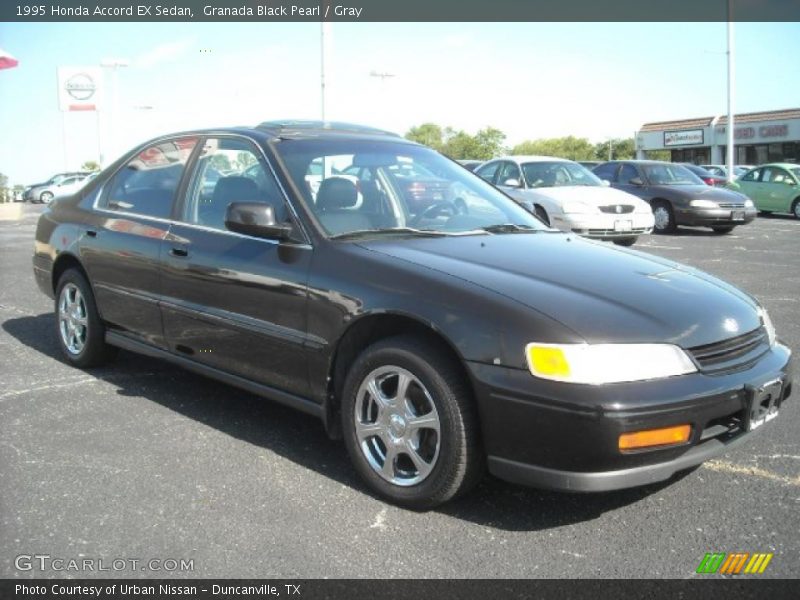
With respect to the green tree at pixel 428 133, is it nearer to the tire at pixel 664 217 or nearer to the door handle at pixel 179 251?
the tire at pixel 664 217

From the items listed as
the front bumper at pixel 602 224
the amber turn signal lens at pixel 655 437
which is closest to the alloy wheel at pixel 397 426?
the amber turn signal lens at pixel 655 437

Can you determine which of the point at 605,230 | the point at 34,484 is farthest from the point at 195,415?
the point at 605,230

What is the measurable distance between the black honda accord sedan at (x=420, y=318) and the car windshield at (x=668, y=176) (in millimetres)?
11741

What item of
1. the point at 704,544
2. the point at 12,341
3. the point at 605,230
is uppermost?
the point at 605,230

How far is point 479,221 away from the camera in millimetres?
3955

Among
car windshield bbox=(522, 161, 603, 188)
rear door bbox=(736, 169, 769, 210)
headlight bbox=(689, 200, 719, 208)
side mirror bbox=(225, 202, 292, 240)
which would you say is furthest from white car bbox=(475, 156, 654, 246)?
rear door bbox=(736, 169, 769, 210)

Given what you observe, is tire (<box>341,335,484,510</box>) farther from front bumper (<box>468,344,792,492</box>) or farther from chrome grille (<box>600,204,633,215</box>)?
chrome grille (<box>600,204,633,215</box>)

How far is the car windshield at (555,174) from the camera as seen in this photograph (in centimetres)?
1253

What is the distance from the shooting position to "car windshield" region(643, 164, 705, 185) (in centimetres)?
1514

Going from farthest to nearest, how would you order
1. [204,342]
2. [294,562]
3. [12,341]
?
1. [12,341]
2. [204,342]
3. [294,562]

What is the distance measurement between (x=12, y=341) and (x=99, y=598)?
4012 mm

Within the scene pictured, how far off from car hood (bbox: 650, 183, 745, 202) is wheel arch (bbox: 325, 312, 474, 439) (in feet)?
41.7

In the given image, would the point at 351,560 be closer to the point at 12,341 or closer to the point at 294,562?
the point at 294,562

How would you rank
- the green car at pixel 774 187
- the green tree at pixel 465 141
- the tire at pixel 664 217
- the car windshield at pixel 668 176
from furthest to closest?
the green tree at pixel 465 141 < the green car at pixel 774 187 < the car windshield at pixel 668 176 < the tire at pixel 664 217
